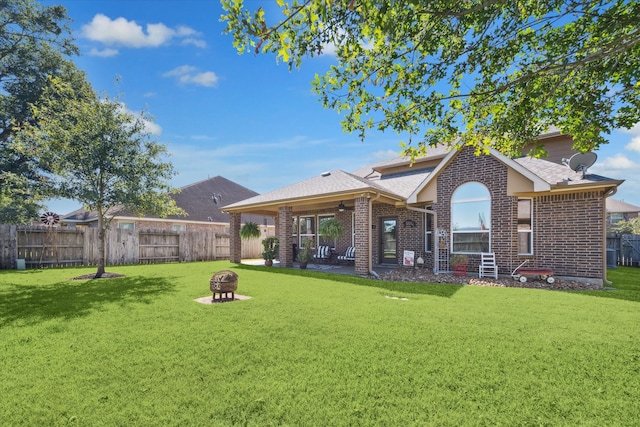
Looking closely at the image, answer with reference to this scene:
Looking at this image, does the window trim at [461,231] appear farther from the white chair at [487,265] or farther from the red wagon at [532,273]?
the red wagon at [532,273]

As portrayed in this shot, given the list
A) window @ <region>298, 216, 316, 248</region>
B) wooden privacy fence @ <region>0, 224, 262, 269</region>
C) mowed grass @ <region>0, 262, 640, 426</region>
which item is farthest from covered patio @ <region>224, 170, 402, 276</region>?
mowed grass @ <region>0, 262, 640, 426</region>

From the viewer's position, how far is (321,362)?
147 inches

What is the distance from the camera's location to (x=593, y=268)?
30.3ft

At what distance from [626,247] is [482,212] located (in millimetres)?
12344

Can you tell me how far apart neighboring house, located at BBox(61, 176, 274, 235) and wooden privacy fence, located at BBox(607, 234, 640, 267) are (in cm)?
2323

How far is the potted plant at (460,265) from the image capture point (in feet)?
36.0

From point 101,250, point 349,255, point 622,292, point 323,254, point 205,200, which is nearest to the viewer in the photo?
point 622,292

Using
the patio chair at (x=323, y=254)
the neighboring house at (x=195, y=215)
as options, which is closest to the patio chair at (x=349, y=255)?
the patio chair at (x=323, y=254)

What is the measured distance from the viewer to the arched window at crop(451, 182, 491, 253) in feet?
35.6

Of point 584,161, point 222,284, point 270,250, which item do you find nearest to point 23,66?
point 270,250

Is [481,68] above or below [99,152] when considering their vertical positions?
above

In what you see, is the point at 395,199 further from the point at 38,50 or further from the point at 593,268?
the point at 38,50

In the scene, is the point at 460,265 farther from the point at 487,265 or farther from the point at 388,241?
the point at 388,241

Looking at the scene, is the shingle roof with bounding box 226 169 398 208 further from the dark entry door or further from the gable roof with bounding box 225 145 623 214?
the dark entry door
